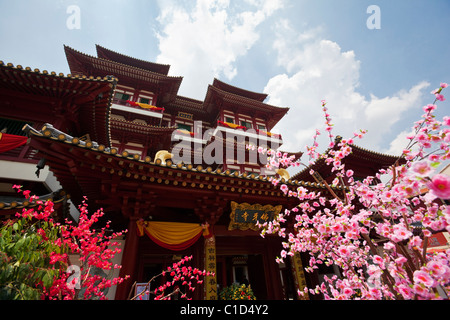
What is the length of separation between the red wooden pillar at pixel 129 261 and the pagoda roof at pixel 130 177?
0.56 m

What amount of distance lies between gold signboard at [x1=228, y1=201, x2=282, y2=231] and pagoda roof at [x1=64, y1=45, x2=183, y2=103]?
45.1ft

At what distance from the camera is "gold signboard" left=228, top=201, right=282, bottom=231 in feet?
18.8

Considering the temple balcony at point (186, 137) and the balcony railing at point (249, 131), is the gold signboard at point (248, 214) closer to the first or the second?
the balcony railing at point (249, 131)

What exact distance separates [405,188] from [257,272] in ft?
22.2

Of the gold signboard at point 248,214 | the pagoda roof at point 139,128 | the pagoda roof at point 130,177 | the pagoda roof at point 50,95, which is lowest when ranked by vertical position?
the gold signboard at point 248,214

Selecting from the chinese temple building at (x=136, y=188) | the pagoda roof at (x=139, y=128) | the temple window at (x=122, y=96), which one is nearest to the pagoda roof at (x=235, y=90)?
the temple window at (x=122, y=96)

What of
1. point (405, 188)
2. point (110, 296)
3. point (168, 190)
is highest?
point (168, 190)

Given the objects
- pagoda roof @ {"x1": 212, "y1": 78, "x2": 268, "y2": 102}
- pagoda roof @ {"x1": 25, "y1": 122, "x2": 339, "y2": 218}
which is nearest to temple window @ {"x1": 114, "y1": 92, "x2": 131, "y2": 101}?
pagoda roof @ {"x1": 212, "y1": 78, "x2": 268, "y2": 102}

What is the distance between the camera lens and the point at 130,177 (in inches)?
180

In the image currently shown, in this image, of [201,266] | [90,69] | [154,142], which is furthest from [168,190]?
[90,69]

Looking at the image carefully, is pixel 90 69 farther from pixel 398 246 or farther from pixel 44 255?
pixel 398 246

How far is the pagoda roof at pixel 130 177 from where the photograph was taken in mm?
3755

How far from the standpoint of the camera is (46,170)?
665 cm

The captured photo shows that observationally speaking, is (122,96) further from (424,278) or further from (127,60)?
(424,278)
